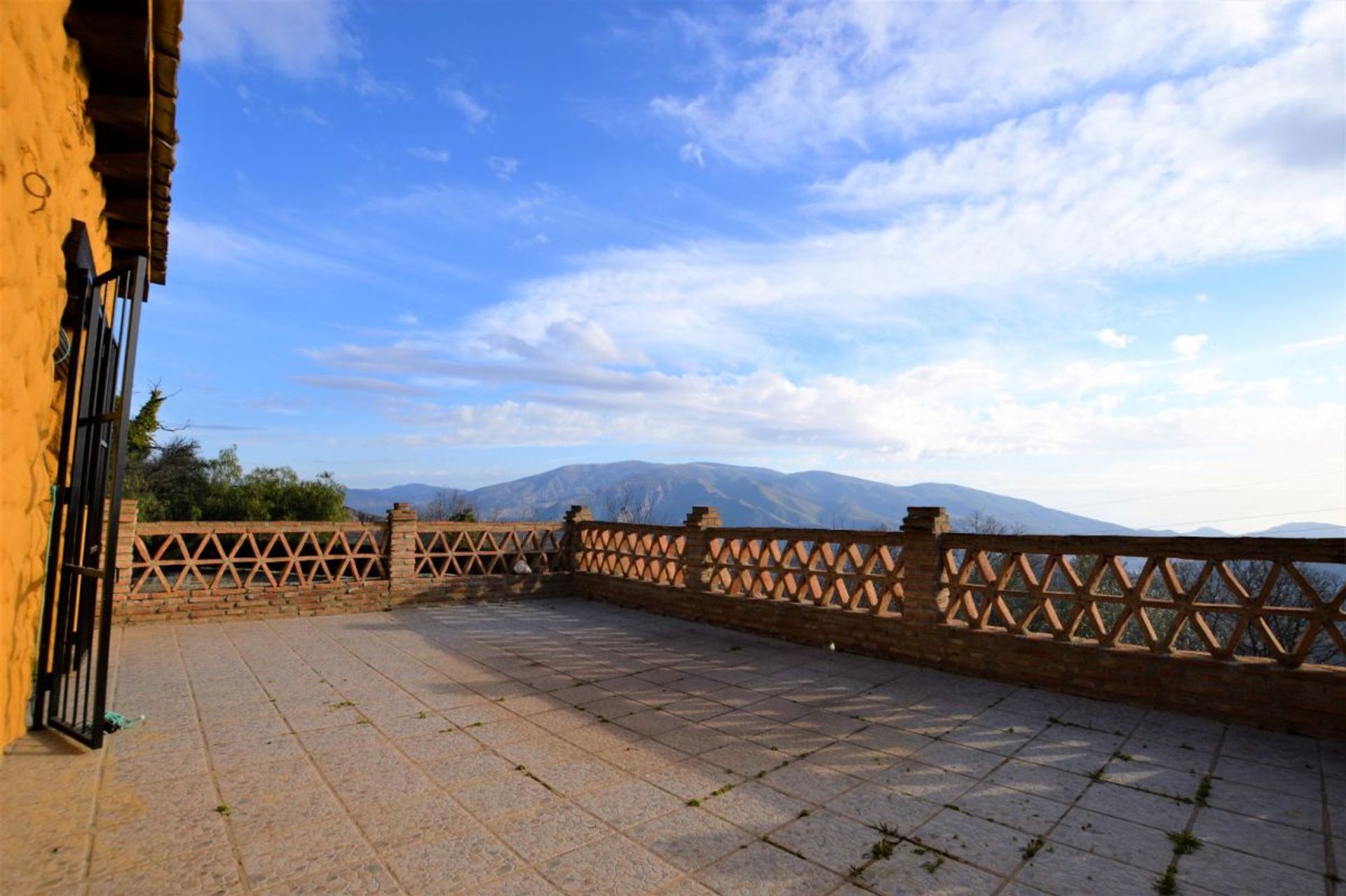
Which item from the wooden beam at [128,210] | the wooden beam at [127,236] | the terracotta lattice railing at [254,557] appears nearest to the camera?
the wooden beam at [128,210]

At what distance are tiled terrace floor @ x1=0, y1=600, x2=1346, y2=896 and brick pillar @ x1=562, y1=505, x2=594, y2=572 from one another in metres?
5.42

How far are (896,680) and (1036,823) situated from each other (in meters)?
2.65

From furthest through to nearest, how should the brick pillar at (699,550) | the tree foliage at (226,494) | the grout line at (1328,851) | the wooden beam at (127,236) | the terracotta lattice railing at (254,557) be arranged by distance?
the tree foliage at (226,494), the brick pillar at (699,550), the terracotta lattice railing at (254,557), the wooden beam at (127,236), the grout line at (1328,851)

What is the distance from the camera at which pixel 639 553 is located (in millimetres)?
10133

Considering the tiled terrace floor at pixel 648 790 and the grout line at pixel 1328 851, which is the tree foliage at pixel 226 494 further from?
the grout line at pixel 1328 851

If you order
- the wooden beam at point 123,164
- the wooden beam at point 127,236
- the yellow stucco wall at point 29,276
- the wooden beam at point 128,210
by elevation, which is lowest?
the yellow stucco wall at point 29,276

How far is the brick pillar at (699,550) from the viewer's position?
29.3 feet

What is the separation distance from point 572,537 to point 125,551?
233 inches

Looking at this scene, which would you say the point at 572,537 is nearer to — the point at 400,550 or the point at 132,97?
the point at 400,550

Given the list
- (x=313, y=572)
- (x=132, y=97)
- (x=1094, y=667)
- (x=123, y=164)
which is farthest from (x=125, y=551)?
(x=1094, y=667)

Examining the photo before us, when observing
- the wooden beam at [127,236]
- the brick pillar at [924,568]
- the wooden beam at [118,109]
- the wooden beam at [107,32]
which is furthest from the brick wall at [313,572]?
the brick pillar at [924,568]

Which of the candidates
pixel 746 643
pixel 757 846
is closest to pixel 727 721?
pixel 757 846

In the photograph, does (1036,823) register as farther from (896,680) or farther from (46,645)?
(46,645)

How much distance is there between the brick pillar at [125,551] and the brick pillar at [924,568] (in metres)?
8.33
